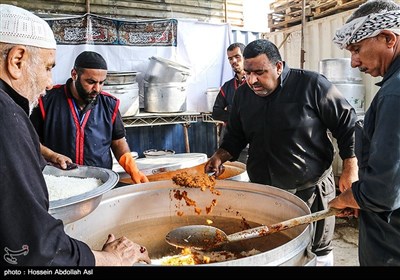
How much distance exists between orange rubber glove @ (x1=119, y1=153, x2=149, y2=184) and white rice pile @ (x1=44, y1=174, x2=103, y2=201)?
3.08ft

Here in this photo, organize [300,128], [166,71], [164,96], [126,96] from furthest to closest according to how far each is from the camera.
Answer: [164,96], [166,71], [126,96], [300,128]

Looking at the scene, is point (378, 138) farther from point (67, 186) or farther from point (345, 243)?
point (345, 243)

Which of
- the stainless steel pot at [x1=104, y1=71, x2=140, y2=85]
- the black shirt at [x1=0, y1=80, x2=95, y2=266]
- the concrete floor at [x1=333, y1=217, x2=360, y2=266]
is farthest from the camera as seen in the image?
the stainless steel pot at [x1=104, y1=71, x2=140, y2=85]

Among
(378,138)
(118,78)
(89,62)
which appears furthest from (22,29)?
(118,78)

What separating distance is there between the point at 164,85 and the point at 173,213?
318 cm

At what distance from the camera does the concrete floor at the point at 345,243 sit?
11.6ft

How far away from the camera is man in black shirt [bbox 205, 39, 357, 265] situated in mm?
2230

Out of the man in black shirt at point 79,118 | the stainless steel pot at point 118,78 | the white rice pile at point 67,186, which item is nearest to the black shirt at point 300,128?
the man in black shirt at point 79,118

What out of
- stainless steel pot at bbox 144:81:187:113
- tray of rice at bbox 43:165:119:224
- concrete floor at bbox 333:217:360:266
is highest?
stainless steel pot at bbox 144:81:187:113

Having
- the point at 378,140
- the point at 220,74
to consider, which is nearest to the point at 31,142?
the point at 378,140

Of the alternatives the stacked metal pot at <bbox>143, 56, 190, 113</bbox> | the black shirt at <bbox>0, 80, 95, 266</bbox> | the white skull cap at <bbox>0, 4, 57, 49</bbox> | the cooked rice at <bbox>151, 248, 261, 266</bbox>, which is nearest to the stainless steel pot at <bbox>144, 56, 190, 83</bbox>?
the stacked metal pot at <bbox>143, 56, 190, 113</bbox>

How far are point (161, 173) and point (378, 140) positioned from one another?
5.95 feet

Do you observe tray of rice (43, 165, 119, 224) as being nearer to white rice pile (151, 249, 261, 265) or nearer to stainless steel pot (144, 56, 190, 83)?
white rice pile (151, 249, 261, 265)

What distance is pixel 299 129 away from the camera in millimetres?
2240
